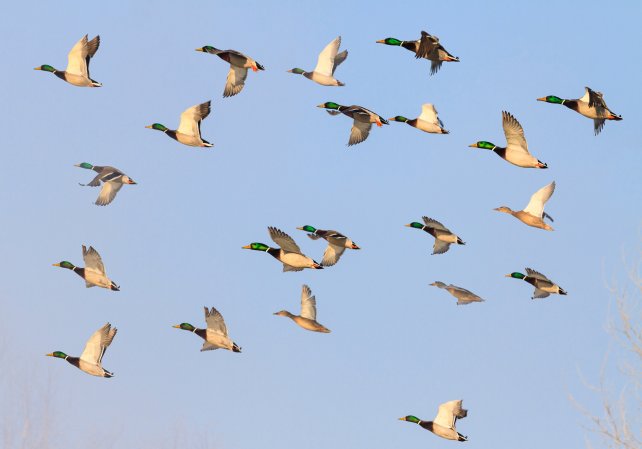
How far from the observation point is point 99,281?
34.1m

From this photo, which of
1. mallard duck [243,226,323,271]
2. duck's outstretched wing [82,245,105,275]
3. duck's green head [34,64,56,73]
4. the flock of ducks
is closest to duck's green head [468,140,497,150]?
the flock of ducks

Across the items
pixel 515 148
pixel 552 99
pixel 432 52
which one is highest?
pixel 432 52

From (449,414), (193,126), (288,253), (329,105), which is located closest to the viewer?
(449,414)

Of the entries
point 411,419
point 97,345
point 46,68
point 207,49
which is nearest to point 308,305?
point 411,419

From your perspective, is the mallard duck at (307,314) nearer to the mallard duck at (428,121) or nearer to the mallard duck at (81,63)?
the mallard duck at (428,121)

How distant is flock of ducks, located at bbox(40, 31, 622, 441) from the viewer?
106 ft

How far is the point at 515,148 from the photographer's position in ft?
107

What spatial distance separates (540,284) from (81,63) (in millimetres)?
16081

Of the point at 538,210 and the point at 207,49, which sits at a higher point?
the point at 207,49

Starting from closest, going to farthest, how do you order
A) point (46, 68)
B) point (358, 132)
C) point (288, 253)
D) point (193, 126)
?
point (288, 253), point (193, 126), point (358, 132), point (46, 68)

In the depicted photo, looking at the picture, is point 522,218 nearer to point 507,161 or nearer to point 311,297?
point 507,161

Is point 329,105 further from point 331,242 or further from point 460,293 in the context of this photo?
point 460,293

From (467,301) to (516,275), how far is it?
2060 mm

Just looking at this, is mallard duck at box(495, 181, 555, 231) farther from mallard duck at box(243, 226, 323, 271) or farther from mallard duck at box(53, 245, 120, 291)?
mallard duck at box(53, 245, 120, 291)
